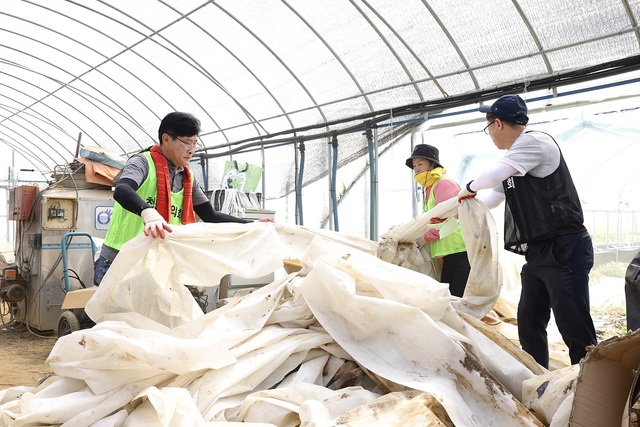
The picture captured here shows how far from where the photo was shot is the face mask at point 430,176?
13.8ft

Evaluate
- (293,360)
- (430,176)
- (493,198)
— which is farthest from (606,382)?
(430,176)

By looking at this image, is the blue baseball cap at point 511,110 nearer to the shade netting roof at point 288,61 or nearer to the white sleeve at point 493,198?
the white sleeve at point 493,198

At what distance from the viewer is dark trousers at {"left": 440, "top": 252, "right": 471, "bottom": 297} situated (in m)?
3.81

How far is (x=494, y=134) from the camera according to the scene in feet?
10.4

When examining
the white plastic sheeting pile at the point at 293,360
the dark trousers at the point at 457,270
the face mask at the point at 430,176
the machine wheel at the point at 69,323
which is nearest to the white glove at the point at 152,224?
the white plastic sheeting pile at the point at 293,360

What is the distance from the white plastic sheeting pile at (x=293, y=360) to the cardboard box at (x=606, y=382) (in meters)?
0.36

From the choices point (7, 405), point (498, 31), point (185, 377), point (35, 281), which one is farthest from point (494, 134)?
point (35, 281)

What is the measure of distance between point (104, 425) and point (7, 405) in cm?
59

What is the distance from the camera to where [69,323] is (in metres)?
5.36

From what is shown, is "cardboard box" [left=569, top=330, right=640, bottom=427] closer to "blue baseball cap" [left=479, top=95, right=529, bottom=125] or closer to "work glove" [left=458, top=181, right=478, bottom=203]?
"work glove" [left=458, top=181, right=478, bottom=203]

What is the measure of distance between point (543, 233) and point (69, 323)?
4439mm

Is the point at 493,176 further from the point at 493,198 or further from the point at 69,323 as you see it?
the point at 69,323

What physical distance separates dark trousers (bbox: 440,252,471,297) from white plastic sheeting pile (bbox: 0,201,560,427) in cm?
125

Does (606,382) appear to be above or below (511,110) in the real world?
below
